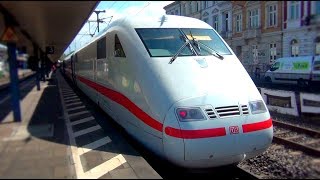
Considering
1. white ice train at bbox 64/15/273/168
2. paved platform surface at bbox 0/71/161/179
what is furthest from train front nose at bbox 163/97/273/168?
paved platform surface at bbox 0/71/161/179

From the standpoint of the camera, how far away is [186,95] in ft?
17.7

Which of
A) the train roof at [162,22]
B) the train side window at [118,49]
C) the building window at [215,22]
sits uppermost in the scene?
the train roof at [162,22]

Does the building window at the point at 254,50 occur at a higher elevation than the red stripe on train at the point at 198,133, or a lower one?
higher

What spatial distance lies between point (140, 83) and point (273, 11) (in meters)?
2.97

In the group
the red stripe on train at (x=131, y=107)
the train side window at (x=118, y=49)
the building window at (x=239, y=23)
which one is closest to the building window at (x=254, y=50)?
the building window at (x=239, y=23)

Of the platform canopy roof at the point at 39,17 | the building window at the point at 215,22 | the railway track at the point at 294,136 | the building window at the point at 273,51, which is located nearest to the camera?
the platform canopy roof at the point at 39,17

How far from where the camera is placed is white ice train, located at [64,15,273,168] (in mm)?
5227

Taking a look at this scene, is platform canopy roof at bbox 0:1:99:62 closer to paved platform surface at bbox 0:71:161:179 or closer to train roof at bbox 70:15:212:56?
paved platform surface at bbox 0:71:161:179

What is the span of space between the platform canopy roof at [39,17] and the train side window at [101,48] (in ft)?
12.5

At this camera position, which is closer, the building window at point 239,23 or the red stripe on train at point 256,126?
the building window at point 239,23

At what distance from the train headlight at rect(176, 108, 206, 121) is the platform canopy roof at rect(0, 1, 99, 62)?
5.56 feet

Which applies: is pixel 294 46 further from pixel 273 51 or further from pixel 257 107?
pixel 257 107

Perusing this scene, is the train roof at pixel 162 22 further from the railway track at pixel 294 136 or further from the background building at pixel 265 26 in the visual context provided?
the railway track at pixel 294 136

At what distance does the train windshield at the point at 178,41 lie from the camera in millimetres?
6216
